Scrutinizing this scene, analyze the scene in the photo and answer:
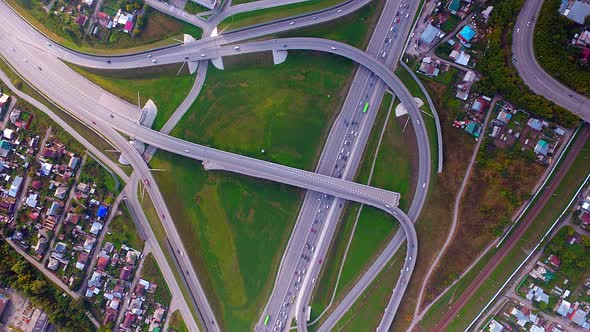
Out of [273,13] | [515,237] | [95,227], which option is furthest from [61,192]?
[515,237]

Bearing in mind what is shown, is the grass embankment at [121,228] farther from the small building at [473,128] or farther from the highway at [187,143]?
the small building at [473,128]

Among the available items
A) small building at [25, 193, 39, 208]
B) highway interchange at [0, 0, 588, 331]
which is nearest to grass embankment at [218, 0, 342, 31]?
highway interchange at [0, 0, 588, 331]

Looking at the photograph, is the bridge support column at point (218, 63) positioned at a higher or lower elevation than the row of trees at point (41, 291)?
higher

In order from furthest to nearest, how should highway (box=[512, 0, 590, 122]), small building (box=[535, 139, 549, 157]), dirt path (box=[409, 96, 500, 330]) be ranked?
dirt path (box=[409, 96, 500, 330]) < small building (box=[535, 139, 549, 157]) < highway (box=[512, 0, 590, 122])

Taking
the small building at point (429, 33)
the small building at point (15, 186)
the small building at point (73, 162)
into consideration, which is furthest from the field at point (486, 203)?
the small building at point (15, 186)

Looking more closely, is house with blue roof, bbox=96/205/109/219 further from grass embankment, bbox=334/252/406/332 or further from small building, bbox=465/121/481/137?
small building, bbox=465/121/481/137
